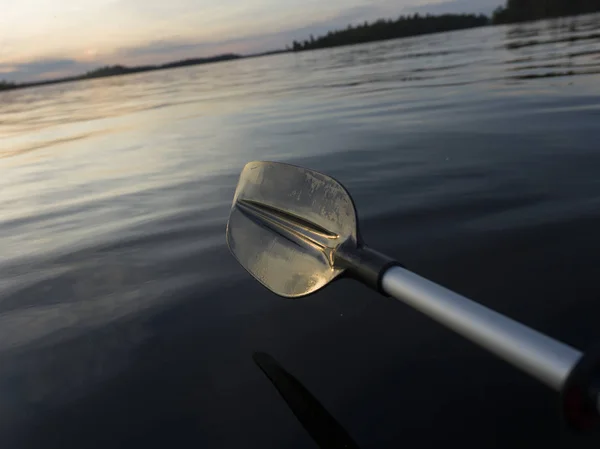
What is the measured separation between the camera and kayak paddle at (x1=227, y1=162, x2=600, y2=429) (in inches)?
29.3

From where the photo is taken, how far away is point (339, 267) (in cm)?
151

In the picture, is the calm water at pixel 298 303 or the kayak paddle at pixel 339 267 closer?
the kayak paddle at pixel 339 267

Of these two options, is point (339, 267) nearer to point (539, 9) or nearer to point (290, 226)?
point (290, 226)

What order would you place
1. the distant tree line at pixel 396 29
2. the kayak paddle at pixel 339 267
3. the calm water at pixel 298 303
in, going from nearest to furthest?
1. the kayak paddle at pixel 339 267
2. the calm water at pixel 298 303
3. the distant tree line at pixel 396 29

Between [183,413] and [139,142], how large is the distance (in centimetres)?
634

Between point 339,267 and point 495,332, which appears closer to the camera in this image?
point 495,332

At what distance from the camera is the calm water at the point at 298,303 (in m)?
1.39

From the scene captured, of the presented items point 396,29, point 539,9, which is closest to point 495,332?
point 539,9

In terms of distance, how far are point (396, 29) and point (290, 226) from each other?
303 ft

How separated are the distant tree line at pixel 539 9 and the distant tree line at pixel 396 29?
2163 centimetres

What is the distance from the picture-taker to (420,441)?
49.4 inches

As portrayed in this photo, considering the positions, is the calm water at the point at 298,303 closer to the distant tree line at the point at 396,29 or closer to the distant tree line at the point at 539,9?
the distant tree line at the point at 539,9

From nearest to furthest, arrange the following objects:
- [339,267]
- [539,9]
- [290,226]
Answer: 1. [339,267]
2. [290,226]
3. [539,9]

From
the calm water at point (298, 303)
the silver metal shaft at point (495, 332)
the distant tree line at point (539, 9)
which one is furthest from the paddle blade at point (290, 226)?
the distant tree line at point (539, 9)
